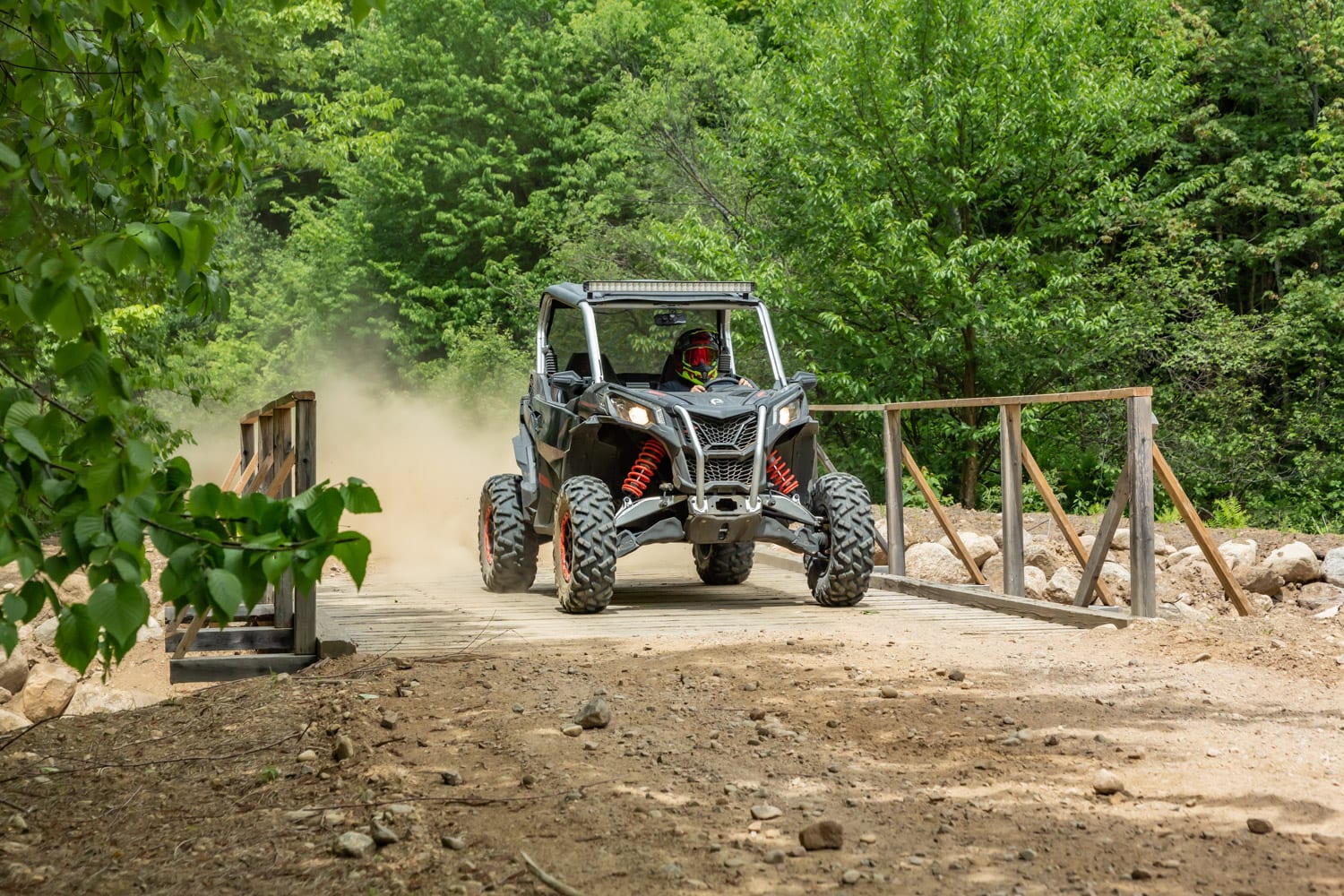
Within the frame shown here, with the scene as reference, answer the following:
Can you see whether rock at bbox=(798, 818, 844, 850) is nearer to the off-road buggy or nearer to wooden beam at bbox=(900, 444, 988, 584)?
the off-road buggy

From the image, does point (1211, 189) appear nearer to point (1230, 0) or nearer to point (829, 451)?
point (1230, 0)

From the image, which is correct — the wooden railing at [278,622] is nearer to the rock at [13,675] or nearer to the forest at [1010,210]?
the rock at [13,675]

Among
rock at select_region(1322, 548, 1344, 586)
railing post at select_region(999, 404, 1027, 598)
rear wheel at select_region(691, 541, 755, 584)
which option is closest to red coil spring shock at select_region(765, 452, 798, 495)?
railing post at select_region(999, 404, 1027, 598)

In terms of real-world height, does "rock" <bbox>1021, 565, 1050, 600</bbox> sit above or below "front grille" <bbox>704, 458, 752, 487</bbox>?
below

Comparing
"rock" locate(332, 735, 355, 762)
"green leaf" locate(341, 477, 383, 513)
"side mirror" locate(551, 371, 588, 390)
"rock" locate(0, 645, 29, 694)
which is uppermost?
"side mirror" locate(551, 371, 588, 390)

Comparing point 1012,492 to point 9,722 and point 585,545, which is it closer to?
point 585,545

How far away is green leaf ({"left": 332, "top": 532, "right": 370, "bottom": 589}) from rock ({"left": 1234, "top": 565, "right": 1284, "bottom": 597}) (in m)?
11.8

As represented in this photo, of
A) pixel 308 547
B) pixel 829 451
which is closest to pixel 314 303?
pixel 829 451

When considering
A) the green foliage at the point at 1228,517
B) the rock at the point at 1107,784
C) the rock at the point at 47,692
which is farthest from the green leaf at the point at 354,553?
the green foliage at the point at 1228,517

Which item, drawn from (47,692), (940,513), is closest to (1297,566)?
(940,513)

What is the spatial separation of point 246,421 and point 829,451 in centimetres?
1381

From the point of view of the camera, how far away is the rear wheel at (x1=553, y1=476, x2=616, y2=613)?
26.6 ft

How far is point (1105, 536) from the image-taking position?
7.67m

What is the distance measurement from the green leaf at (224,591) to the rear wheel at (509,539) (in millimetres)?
7463
